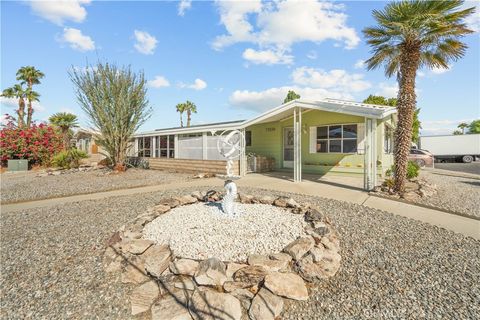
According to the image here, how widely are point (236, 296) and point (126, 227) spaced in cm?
262

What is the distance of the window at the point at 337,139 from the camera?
1120 centimetres

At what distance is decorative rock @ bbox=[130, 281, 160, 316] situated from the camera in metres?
2.64

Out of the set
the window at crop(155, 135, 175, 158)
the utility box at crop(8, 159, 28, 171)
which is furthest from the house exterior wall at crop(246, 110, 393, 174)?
the utility box at crop(8, 159, 28, 171)

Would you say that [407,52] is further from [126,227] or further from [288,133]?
[126,227]

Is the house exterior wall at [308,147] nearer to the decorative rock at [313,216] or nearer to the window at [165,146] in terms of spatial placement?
the window at [165,146]

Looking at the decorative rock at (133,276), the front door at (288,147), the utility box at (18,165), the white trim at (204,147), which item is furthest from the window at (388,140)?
the utility box at (18,165)

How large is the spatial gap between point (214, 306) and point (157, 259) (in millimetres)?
1049

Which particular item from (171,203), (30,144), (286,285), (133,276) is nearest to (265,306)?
(286,285)

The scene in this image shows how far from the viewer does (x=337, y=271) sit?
3191mm

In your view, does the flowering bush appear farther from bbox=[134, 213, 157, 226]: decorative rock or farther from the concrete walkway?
bbox=[134, 213, 157, 226]: decorative rock

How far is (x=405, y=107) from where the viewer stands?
7266 mm

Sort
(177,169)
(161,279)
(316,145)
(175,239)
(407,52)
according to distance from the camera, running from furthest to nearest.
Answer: (177,169) < (316,145) < (407,52) < (175,239) < (161,279)

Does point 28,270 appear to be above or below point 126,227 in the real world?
below

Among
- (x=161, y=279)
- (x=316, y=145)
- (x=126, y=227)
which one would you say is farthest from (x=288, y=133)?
(x=161, y=279)
